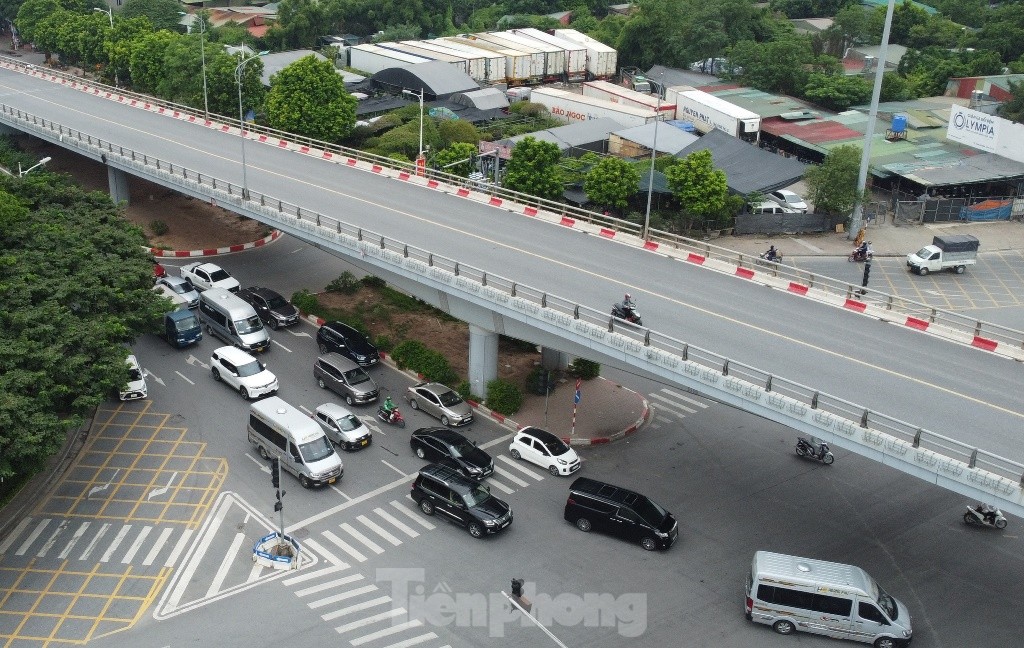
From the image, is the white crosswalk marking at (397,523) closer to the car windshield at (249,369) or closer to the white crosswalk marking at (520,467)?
the white crosswalk marking at (520,467)

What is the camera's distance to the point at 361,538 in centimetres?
3712

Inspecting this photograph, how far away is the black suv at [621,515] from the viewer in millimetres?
36375

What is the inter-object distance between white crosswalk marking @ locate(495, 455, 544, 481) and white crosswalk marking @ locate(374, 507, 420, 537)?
598 cm

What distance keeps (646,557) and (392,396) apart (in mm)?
16101

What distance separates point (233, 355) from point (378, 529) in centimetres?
1409

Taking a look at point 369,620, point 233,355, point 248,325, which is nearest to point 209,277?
point 248,325

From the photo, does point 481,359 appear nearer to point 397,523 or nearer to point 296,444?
point 296,444

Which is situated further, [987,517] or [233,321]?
[233,321]

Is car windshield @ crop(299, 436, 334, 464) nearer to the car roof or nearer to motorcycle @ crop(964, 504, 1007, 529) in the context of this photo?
the car roof

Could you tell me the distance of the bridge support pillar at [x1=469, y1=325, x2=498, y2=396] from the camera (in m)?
45.2

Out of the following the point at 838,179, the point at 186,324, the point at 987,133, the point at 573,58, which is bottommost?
the point at 186,324

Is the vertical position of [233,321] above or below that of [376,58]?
below

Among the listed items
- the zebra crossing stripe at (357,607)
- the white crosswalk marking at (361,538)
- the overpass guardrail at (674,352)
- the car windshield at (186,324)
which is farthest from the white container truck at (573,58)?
the zebra crossing stripe at (357,607)

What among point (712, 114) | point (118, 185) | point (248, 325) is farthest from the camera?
point (712, 114)
